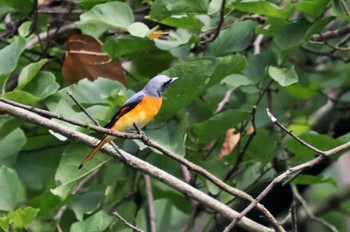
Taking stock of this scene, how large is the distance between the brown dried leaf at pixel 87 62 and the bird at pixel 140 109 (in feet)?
1.64

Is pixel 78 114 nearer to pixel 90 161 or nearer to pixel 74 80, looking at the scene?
pixel 90 161

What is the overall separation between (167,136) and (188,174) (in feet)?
1.14

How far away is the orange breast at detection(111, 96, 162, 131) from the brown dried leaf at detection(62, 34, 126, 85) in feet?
1.73

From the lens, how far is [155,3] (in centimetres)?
325

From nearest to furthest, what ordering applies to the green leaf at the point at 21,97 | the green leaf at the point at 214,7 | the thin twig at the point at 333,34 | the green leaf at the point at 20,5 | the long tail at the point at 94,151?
the long tail at the point at 94,151
the green leaf at the point at 21,97
the green leaf at the point at 214,7
the green leaf at the point at 20,5
the thin twig at the point at 333,34

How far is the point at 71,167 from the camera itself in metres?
3.25

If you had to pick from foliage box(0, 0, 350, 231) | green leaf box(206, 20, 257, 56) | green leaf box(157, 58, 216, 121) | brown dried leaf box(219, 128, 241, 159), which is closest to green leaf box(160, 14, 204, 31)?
foliage box(0, 0, 350, 231)

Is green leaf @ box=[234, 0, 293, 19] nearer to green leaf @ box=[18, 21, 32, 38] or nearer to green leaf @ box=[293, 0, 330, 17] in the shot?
green leaf @ box=[293, 0, 330, 17]

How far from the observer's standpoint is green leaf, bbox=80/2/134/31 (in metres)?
3.29

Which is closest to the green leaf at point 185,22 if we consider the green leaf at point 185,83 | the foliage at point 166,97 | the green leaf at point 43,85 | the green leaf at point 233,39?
the foliage at point 166,97

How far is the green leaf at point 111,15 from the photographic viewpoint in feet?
10.8

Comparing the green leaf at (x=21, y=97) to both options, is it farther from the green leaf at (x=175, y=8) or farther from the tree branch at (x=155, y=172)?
the green leaf at (x=175, y=8)

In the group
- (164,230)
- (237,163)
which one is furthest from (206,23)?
(164,230)

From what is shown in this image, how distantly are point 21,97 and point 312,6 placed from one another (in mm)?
962
